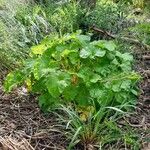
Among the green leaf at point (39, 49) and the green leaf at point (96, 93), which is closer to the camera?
the green leaf at point (96, 93)

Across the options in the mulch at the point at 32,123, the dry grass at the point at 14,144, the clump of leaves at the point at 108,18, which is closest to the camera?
the dry grass at the point at 14,144

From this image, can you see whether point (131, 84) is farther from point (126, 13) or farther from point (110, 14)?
point (126, 13)

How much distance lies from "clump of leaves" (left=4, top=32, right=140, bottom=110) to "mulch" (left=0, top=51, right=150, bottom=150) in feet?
0.47

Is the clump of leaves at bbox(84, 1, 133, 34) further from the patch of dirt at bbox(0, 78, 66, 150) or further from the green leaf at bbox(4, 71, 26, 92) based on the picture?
the green leaf at bbox(4, 71, 26, 92)

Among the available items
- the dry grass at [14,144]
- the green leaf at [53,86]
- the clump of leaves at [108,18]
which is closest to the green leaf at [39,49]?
the green leaf at [53,86]

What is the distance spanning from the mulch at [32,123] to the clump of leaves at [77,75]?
14 cm

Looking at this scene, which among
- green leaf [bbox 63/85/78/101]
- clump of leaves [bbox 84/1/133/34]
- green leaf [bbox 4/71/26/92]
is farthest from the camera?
clump of leaves [bbox 84/1/133/34]

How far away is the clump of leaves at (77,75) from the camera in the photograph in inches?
124

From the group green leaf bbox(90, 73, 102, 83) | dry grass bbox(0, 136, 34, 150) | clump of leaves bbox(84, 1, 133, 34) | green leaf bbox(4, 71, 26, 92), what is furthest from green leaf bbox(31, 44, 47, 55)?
clump of leaves bbox(84, 1, 133, 34)

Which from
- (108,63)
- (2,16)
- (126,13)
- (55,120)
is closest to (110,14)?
(126,13)

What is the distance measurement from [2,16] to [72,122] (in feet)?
6.74

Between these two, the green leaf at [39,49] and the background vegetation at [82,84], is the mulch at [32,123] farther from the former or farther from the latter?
the green leaf at [39,49]

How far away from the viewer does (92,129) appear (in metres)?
3.08

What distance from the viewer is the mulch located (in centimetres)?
302
